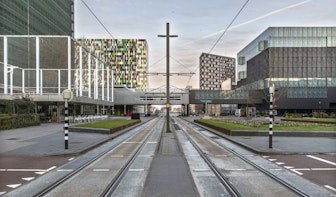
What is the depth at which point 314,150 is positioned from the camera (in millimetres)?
15914

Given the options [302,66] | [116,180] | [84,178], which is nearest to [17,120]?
[84,178]

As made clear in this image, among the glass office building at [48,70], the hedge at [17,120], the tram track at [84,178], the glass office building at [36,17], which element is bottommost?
the tram track at [84,178]

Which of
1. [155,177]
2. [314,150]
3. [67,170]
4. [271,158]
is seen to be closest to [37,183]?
[67,170]

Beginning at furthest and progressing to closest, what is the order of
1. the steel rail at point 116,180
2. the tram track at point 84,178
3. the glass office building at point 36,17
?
the glass office building at point 36,17, the tram track at point 84,178, the steel rail at point 116,180

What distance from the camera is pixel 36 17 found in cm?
9238

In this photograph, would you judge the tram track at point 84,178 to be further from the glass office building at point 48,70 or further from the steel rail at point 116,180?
the glass office building at point 48,70

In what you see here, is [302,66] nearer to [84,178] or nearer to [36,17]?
[36,17]

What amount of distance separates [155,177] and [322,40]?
94.6 metres

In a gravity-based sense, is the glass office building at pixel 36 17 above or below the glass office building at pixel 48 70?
above

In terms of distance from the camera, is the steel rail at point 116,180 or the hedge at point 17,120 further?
the hedge at point 17,120

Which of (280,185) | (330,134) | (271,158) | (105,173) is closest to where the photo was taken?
(280,185)

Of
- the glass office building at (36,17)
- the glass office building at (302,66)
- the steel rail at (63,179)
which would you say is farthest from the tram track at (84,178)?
the glass office building at (302,66)

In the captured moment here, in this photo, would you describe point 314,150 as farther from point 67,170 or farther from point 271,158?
point 67,170

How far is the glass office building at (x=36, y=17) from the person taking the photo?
76688 millimetres
